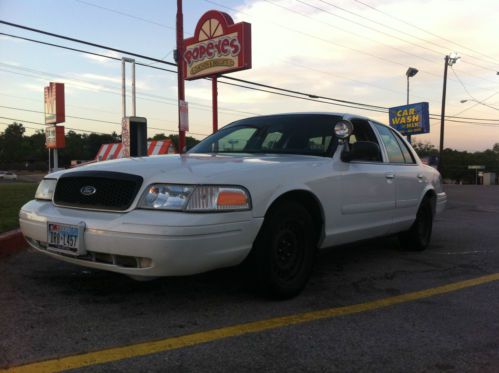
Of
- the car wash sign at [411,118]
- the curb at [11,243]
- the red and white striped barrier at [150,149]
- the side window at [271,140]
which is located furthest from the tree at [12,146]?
the side window at [271,140]

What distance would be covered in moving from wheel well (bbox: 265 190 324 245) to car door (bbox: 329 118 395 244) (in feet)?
0.48

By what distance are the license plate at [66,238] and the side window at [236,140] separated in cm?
189

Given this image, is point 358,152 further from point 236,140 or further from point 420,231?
point 420,231

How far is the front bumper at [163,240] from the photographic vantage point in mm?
3082

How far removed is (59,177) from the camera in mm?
3785

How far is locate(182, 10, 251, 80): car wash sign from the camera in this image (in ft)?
50.4

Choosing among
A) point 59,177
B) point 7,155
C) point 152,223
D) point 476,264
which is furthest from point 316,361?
point 7,155

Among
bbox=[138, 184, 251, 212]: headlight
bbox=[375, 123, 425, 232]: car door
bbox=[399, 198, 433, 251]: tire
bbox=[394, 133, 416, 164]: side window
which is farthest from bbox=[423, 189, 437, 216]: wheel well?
bbox=[138, 184, 251, 212]: headlight

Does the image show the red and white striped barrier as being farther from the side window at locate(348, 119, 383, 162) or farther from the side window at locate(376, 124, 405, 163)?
the side window at locate(348, 119, 383, 162)

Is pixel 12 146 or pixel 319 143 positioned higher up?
pixel 12 146

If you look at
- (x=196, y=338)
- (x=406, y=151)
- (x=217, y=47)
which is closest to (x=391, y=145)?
(x=406, y=151)

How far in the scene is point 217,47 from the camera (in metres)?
16.0

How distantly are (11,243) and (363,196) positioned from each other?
3.65 meters

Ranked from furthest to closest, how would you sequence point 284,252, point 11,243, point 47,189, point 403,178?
1. point 403,178
2. point 11,243
3. point 47,189
4. point 284,252
